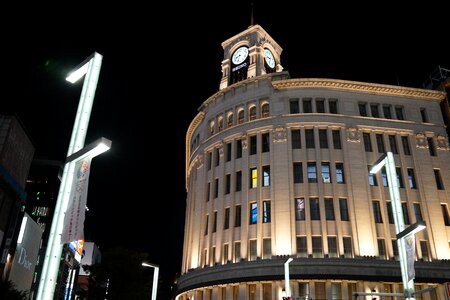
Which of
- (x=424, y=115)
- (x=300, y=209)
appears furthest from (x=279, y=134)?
(x=424, y=115)

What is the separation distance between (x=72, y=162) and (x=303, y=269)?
95.5 feet

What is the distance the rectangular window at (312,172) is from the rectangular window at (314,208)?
1.98 metres

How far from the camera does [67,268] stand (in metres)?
76.9

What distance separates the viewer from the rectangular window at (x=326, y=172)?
3953 centimetres

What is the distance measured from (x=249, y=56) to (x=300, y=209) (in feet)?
82.9

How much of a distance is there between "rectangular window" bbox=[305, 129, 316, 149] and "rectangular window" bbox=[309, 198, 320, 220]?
19.3ft

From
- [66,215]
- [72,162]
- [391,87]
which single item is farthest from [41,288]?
[391,87]

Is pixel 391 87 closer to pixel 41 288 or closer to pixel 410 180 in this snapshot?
pixel 410 180

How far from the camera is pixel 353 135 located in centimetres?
4166

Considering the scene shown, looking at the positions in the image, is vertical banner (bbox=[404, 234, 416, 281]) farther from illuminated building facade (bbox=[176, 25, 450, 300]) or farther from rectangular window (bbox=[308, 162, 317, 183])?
rectangular window (bbox=[308, 162, 317, 183])

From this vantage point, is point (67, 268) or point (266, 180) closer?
point (266, 180)

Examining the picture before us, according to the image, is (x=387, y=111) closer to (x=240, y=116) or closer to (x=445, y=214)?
(x=445, y=214)

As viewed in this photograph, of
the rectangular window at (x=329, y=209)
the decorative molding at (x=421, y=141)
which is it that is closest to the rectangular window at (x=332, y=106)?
the decorative molding at (x=421, y=141)

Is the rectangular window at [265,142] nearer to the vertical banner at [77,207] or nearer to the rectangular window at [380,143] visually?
the rectangular window at [380,143]
